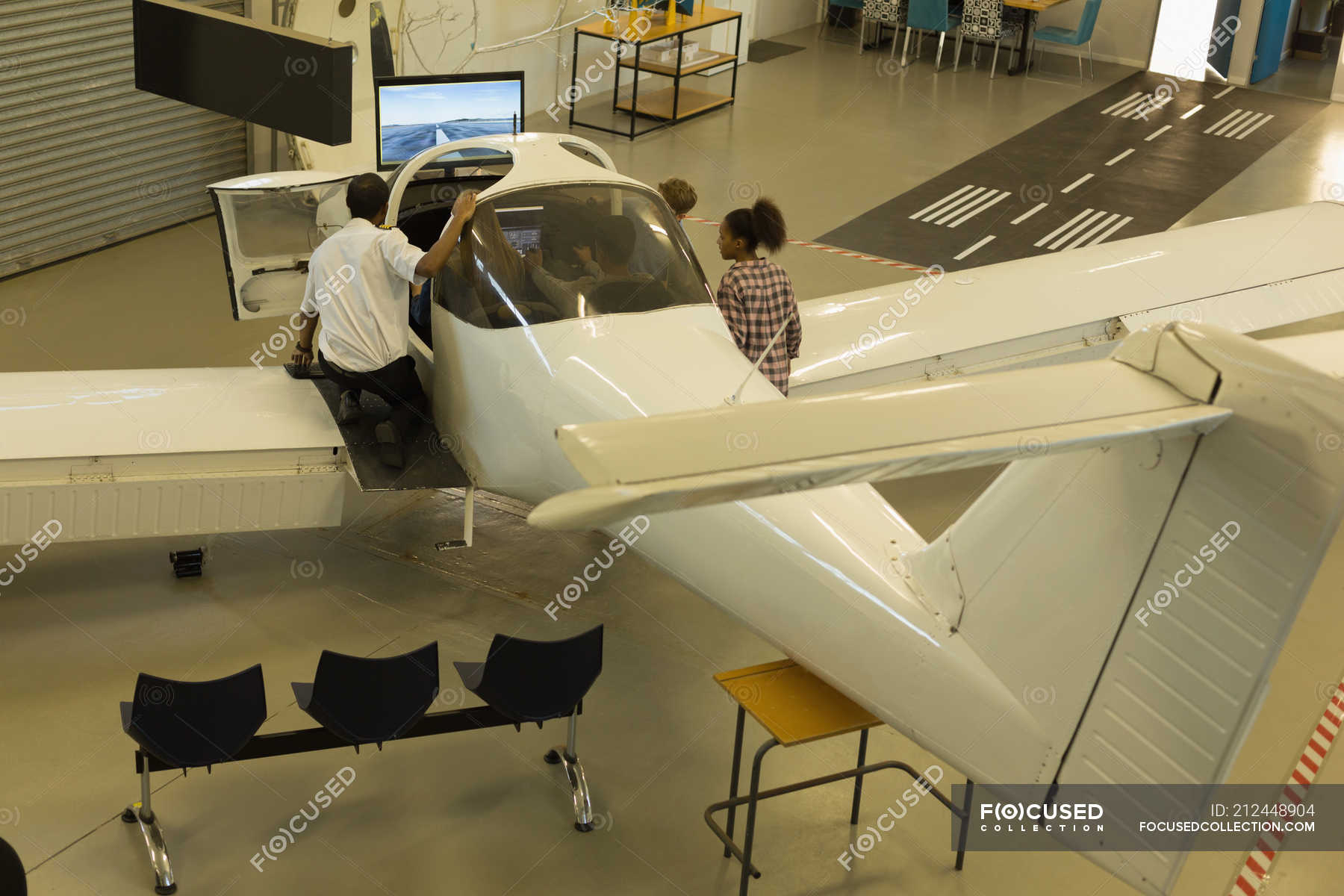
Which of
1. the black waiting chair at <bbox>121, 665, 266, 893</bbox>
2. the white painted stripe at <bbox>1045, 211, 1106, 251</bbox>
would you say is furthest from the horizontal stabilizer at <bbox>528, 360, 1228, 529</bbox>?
the white painted stripe at <bbox>1045, 211, 1106, 251</bbox>

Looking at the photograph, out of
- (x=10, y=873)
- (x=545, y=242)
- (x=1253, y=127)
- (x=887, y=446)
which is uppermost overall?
(x=887, y=446)

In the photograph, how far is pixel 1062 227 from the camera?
12500mm

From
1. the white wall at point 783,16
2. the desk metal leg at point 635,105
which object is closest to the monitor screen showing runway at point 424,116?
the desk metal leg at point 635,105

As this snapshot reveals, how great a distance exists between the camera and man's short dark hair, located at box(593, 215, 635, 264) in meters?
5.78

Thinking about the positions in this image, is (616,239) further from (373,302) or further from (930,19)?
(930,19)

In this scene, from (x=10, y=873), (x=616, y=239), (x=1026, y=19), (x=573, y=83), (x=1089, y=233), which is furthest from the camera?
(x=1026, y=19)

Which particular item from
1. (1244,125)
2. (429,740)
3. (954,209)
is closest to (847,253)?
(954,209)

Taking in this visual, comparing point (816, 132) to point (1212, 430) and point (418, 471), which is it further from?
point (1212, 430)

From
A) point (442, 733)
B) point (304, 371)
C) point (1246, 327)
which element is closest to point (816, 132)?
point (1246, 327)

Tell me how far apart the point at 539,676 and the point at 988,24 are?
1505cm

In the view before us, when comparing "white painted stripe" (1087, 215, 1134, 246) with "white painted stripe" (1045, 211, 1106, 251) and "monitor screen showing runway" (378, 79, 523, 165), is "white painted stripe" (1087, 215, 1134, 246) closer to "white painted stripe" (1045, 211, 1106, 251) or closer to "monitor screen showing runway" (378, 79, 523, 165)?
"white painted stripe" (1045, 211, 1106, 251)

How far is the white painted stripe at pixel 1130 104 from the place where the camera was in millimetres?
16812

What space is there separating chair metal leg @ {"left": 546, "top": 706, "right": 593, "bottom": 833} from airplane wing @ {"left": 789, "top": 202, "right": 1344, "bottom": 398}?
2.40 meters

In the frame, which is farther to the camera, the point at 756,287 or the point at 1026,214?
the point at 1026,214
